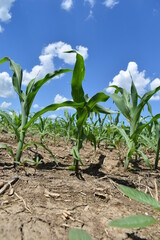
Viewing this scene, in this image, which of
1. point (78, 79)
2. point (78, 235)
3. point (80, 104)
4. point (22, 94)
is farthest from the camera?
point (22, 94)

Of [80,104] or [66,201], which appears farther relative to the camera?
[80,104]

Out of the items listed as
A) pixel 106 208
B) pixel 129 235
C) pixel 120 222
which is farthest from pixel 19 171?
pixel 120 222

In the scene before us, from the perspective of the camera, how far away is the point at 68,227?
102cm

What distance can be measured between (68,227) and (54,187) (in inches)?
16.7

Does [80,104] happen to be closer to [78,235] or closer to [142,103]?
[142,103]

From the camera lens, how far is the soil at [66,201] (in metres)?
1.00

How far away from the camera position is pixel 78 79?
69.4 inches

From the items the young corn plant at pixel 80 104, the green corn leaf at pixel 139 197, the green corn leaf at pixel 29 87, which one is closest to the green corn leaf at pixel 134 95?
the young corn plant at pixel 80 104

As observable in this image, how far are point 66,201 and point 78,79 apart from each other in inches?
35.2

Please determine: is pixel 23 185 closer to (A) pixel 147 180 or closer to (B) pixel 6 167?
(B) pixel 6 167

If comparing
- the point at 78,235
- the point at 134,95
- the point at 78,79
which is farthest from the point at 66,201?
the point at 134,95

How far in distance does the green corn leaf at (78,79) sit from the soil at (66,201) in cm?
59

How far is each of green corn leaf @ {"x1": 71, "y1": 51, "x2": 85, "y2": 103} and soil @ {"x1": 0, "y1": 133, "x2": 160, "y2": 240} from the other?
585mm

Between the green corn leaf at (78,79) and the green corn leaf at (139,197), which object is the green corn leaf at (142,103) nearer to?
the green corn leaf at (78,79)
